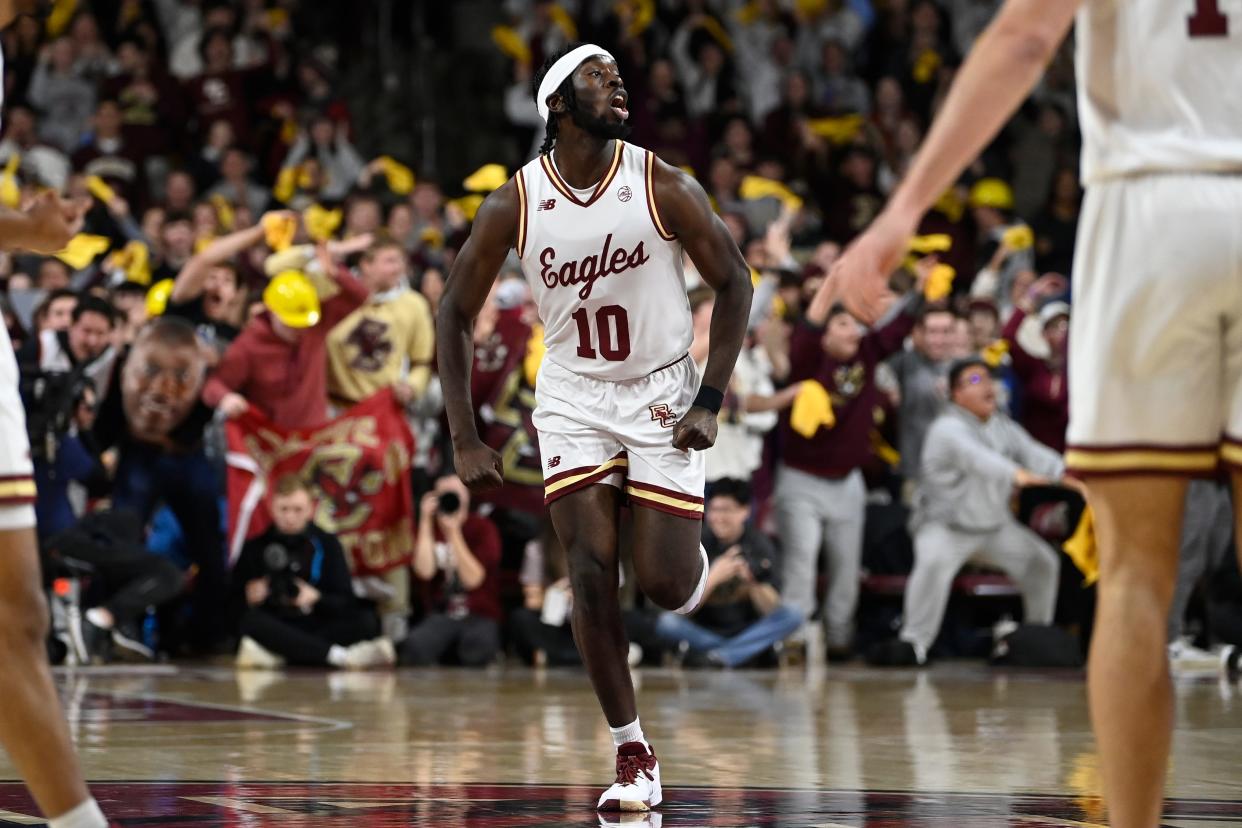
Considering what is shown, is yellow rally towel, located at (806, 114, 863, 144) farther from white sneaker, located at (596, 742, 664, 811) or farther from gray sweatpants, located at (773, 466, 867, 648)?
white sneaker, located at (596, 742, 664, 811)

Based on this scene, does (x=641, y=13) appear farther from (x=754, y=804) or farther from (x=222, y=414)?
(x=754, y=804)

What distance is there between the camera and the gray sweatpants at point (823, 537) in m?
12.7

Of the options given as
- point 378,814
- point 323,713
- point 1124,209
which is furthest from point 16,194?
point 1124,209

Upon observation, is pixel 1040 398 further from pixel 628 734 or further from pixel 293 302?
pixel 628 734

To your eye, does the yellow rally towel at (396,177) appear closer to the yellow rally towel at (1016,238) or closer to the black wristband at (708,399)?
the yellow rally towel at (1016,238)

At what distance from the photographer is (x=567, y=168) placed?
6.16 m

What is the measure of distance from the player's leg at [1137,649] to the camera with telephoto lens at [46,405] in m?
8.71

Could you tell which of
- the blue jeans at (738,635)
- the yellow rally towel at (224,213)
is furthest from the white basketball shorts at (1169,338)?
the yellow rally towel at (224,213)

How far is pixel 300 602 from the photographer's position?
11.6 m

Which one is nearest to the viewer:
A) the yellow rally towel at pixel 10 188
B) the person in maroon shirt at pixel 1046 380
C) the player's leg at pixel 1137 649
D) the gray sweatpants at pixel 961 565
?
the player's leg at pixel 1137 649

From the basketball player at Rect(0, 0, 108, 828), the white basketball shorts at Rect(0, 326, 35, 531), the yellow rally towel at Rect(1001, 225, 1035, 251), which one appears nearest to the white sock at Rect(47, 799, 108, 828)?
the basketball player at Rect(0, 0, 108, 828)

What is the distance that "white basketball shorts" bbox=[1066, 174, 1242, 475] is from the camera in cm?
349

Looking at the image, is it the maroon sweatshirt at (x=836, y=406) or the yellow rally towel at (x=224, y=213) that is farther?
the yellow rally towel at (x=224, y=213)

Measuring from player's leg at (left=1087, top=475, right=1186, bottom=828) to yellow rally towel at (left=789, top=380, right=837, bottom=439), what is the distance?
8.93 metres
